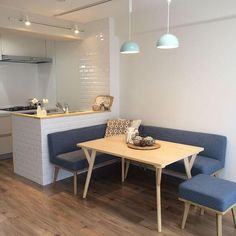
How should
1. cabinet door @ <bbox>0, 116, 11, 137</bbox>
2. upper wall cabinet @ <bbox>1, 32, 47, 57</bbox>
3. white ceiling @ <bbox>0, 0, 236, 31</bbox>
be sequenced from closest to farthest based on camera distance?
white ceiling @ <bbox>0, 0, 236, 31</bbox> < cabinet door @ <bbox>0, 116, 11, 137</bbox> < upper wall cabinet @ <bbox>1, 32, 47, 57</bbox>

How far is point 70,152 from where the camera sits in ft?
12.3

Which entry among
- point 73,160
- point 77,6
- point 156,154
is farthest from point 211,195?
point 77,6

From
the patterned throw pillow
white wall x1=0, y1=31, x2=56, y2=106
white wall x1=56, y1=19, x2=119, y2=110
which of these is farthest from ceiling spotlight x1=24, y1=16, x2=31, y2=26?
the patterned throw pillow

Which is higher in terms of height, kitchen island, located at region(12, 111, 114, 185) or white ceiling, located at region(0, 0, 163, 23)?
white ceiling, located at region(0, 0, 163, 23)

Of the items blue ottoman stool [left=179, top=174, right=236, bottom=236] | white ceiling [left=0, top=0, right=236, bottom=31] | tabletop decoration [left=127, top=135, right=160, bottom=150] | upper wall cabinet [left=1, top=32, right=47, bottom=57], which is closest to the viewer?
blue ottoman stool [left=179, top=174, right=236, bottom=236]

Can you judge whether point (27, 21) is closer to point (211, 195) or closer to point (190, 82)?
point (190, 82)

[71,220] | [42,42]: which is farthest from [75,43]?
[71,220]

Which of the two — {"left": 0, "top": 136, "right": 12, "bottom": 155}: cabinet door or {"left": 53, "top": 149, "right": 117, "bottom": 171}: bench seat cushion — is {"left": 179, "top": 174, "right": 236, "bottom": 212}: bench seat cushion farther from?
{"left": 0, "top": 136, "right": 12, "bottom": 155}: cabinet door

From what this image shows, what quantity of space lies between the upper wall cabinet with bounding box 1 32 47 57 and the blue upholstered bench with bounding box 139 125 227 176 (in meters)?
3.34

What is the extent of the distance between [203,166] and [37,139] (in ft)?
7.21

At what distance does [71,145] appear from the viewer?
3838 mm

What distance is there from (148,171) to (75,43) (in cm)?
274

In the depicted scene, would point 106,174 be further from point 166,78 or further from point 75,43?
point 75,43

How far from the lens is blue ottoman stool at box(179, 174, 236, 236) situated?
2.31 m
